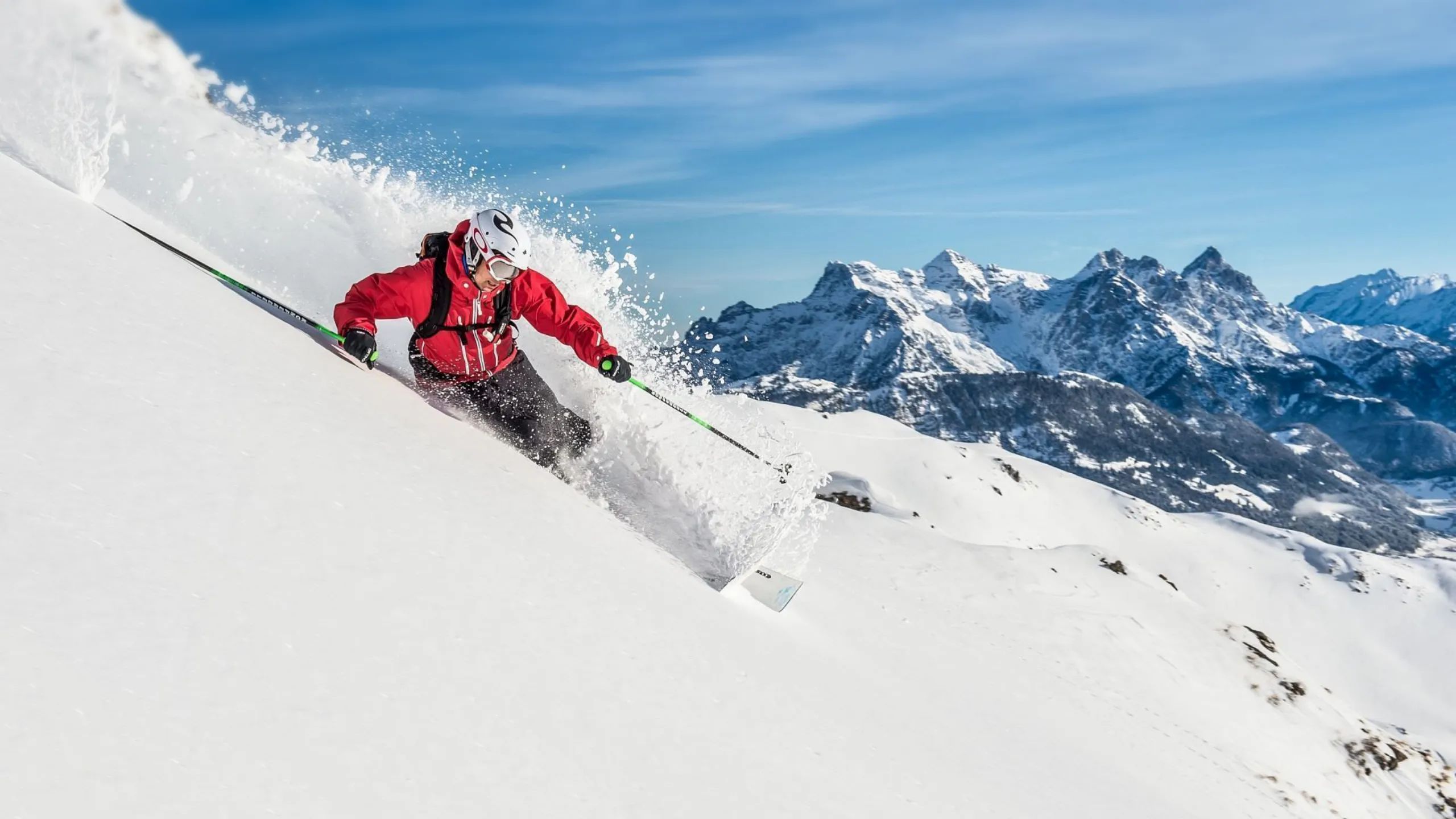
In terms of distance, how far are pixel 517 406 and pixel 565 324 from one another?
1.17 meters

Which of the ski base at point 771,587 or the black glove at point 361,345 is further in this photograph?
the ski base at point 771,587

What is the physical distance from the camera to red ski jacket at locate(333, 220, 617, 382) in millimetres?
8617

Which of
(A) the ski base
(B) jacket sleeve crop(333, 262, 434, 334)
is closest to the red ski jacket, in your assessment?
(B) jacket sleeve crop(333, 262, 434, 334)

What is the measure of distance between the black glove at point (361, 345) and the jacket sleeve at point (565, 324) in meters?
2.18

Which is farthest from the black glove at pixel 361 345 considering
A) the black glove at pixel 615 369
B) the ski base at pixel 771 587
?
the ski base at pixel 771 587

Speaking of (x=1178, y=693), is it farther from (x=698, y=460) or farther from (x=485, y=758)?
(x=485, y=758)

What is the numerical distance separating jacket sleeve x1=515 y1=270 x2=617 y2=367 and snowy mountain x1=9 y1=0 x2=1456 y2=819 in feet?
4.54

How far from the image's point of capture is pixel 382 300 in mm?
8664

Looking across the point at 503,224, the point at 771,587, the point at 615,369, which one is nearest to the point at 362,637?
the point at 503,224

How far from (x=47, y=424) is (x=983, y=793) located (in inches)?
286

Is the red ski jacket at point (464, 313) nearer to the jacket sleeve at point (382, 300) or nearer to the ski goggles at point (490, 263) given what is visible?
the jacket sleeve at point (382, 300)

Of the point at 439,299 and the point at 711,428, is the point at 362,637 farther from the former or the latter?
the point at 711,428

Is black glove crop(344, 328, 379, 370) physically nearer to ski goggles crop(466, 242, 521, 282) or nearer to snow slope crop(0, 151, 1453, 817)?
snow slope crop(0, 151, 1453, 817)

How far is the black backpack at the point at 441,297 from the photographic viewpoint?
9.00 metres
